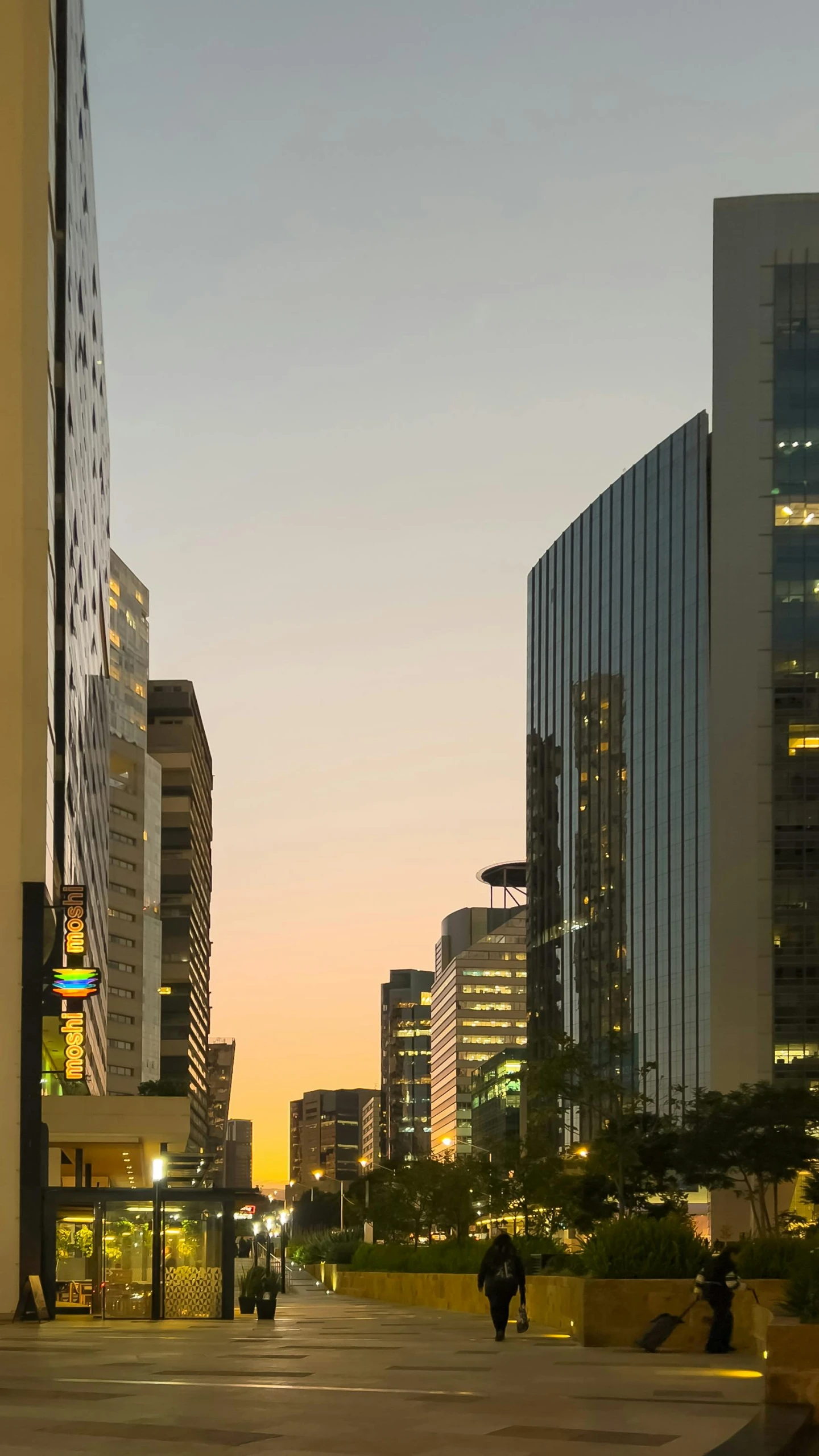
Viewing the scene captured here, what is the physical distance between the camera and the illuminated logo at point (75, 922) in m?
42.4

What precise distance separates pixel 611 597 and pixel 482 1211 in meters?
61.0

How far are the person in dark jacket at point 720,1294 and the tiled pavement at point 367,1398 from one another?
1.18ft

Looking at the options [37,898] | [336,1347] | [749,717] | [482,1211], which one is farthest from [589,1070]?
[749,717]

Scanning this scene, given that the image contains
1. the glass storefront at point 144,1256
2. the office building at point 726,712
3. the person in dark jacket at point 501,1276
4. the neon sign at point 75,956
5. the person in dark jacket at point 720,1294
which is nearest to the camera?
the person in dark jacket at point 720,1294

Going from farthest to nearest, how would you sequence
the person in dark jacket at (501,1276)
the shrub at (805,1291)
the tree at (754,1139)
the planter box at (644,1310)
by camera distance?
the tree at (754,1139) → the person in dark jacket at (501,1276) → the planter box at (644,1310) → the shrub at (805,1291)

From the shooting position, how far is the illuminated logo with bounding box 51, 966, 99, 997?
39.6m

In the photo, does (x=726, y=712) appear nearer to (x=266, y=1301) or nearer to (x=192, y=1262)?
(x=192, y=1262)

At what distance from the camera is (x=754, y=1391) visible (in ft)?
51.5

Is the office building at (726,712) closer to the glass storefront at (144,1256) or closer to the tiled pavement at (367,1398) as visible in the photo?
the glass storefront at (144,1256)

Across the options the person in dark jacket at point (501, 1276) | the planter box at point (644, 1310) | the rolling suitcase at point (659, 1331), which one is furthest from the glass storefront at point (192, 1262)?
the rolling suitcase at point (659, 1331)

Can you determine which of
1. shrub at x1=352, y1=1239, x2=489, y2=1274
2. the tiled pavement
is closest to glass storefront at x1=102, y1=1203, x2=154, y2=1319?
shrub at x1=352, y1=1239, x2=489, y2=1274

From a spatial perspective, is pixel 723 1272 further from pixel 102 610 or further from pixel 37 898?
pixel 102 610

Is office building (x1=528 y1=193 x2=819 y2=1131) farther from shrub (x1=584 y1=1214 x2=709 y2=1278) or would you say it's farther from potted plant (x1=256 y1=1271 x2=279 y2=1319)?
shrub (x1=584 y1=1214 x2=709 y2=1278)

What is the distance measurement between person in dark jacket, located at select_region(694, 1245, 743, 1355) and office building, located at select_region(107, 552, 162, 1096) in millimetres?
137891
